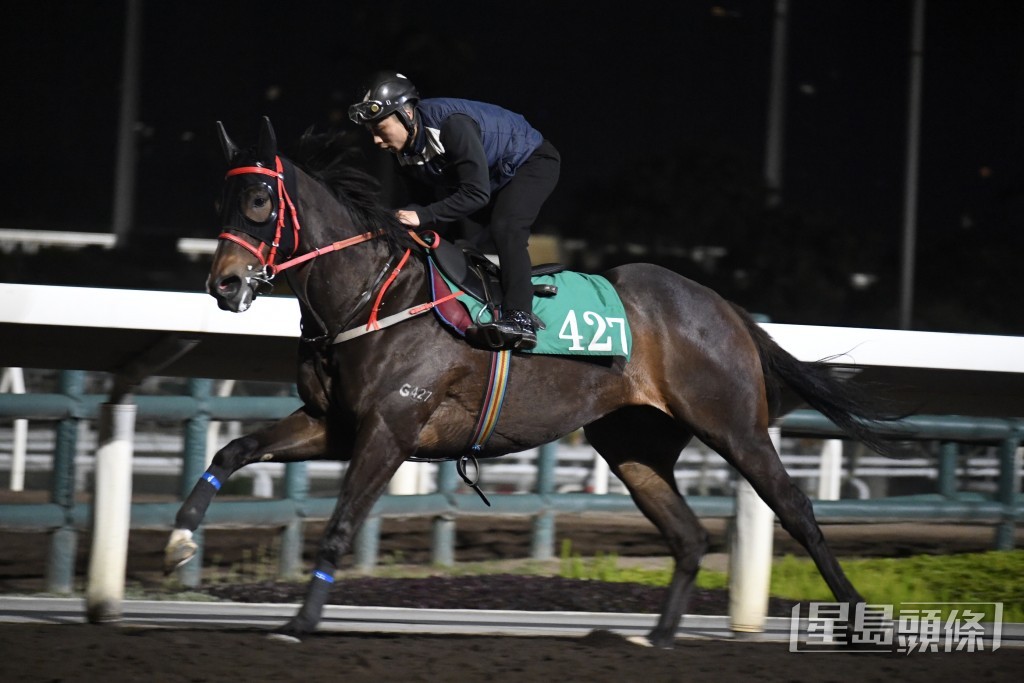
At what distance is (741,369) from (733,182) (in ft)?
47.2

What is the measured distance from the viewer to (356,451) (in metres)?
4.60

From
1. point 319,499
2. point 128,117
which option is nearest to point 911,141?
point 128,117

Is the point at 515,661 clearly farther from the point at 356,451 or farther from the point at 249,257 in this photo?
the point at 249,257

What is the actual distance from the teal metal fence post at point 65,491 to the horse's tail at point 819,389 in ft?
10.4

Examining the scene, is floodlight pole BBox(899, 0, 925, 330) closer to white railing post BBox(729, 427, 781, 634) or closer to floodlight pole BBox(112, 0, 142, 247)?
floodlight pole BBox(112, 0, 142, 247)

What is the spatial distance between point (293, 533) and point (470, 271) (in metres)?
2.39

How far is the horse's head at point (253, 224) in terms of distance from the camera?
14.7 feet

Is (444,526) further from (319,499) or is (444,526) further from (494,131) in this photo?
(494,131)

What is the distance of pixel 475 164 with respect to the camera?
4797 mm

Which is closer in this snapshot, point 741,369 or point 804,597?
point 741,369

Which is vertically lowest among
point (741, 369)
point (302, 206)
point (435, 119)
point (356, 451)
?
point (356, 451)

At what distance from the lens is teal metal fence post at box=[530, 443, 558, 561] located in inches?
288

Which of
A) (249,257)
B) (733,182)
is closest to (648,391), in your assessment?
(249,257)

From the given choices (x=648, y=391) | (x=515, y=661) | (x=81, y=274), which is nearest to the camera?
(x=515, y=661)
